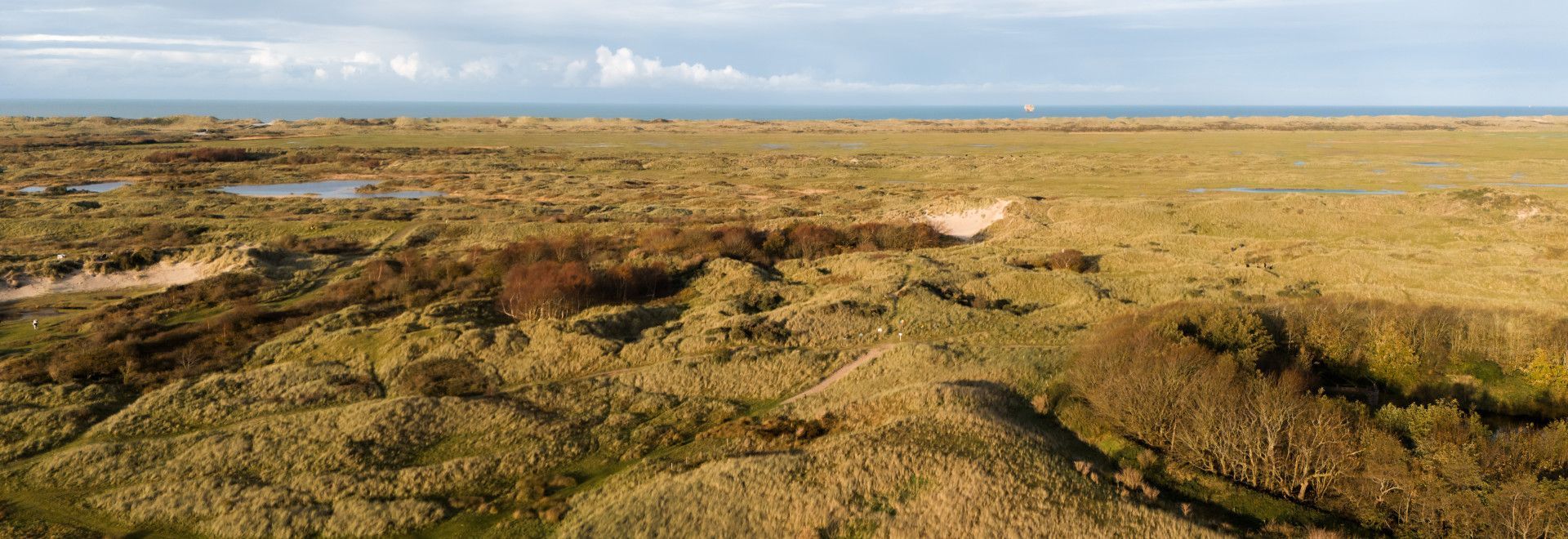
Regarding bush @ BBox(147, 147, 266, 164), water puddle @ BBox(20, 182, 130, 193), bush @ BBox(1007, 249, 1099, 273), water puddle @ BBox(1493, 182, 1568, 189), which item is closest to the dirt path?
bush @ BBox(1007, 249, 1099, 273)

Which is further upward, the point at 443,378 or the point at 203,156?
the point at 203,156

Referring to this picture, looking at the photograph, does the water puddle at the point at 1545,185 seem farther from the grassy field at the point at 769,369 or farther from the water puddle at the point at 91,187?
the water puddle at the point at 91,187

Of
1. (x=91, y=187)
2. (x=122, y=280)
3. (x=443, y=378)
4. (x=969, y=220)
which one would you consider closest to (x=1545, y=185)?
(x=969, y=220)

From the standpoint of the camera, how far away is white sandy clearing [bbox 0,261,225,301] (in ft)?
178

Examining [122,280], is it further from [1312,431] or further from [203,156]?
[203,156]

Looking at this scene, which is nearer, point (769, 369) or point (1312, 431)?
point (1312, 431)

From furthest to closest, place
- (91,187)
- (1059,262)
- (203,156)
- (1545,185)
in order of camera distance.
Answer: (203,156) < (91,187) < (1545,185) < (1059,262)

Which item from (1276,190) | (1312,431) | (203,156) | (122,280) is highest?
(203,156)

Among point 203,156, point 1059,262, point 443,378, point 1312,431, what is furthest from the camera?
point 203,156

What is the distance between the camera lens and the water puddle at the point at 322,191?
4045 inches

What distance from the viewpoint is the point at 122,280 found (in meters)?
57.9

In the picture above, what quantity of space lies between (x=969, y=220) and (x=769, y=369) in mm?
51712

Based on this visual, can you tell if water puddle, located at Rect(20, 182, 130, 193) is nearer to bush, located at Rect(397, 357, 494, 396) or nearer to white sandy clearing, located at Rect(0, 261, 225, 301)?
white sandy clearing, located at Rect(0, 261, 225, 301)

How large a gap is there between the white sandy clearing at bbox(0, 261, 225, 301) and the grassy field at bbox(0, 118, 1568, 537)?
404 mm
